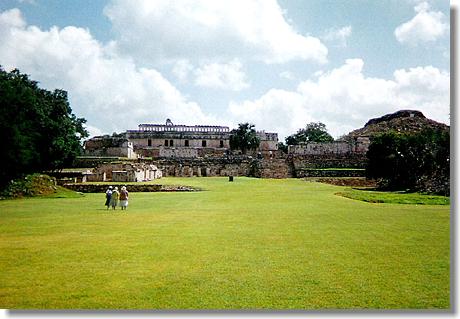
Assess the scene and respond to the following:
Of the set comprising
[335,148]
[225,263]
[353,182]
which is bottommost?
[225,263]

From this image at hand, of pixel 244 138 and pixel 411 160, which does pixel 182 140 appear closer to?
pixel 244 138

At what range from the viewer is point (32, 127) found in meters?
19.8

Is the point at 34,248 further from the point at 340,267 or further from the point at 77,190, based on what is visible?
the point at 77,190

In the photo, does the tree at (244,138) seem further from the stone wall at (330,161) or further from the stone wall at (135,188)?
the stone wall at (135,188)

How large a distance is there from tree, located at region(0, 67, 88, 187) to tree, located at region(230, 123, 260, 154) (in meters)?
20.0

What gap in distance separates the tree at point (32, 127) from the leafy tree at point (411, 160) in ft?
48.1

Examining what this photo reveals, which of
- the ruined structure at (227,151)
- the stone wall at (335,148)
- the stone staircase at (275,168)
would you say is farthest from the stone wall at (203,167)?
the stone wall at (335,148)

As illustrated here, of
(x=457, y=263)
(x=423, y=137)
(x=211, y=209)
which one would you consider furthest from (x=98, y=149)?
(x=457, y=263)

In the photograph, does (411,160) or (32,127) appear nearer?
(32,127)

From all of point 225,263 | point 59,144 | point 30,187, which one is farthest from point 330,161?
point 225,263

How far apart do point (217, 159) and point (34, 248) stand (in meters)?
35.3

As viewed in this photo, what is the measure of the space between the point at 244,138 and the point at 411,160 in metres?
23.7

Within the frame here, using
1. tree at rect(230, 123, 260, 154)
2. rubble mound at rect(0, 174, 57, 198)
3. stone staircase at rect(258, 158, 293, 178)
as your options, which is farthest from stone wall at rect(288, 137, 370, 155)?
rubble mound at rect(0, 174, 57, 198)

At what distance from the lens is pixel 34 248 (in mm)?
7676
